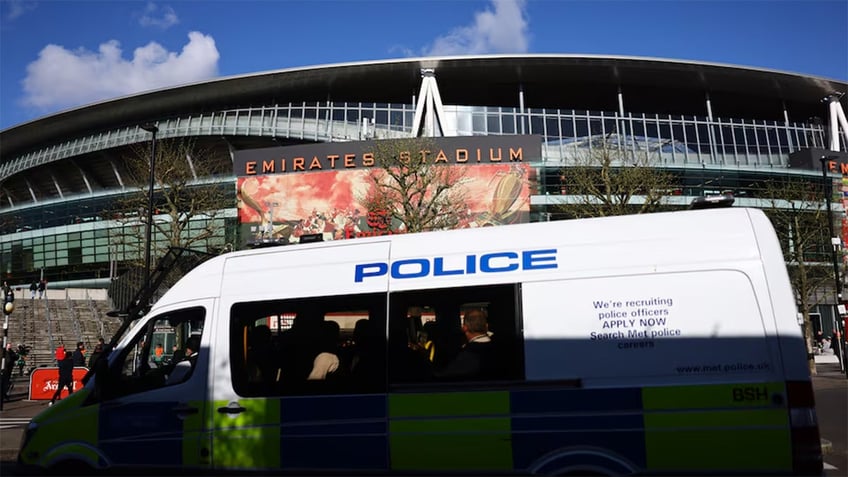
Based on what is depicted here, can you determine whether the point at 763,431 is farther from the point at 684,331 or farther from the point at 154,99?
the point at 154,99

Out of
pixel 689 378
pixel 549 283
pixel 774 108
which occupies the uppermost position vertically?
pixel 774 108

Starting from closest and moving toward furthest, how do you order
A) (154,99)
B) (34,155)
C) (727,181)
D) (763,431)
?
(763,431)
(727,181)
(154,99)
(34,155)

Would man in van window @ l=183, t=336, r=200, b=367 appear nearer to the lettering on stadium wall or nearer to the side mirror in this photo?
the side mirror

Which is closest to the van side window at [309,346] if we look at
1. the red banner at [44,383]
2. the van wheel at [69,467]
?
the van wheel at [69,467]

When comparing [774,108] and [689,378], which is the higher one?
[774,108]

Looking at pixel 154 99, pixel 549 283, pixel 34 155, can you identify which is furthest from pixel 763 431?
pixel 34 155

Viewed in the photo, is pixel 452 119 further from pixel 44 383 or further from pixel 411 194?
pixel 44 383

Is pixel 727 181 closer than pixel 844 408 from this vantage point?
No

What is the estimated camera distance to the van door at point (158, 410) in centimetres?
546

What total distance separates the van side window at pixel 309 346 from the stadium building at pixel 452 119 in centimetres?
3843

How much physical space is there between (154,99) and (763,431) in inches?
2446

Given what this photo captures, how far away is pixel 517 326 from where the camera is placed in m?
4.88

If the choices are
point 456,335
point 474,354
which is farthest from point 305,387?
point 474,354

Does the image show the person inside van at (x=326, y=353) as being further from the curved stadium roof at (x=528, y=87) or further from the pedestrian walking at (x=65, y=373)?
the curved stadium roof at (x=528, y=87)
